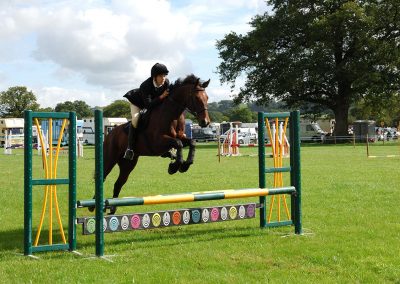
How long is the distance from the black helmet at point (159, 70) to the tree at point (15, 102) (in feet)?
340

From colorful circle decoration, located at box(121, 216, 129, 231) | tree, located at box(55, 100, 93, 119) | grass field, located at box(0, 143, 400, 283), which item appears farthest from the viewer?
tree, located at box(55, 100, 93, 119)

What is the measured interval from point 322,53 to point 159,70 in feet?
132

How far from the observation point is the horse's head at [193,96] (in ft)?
23.3

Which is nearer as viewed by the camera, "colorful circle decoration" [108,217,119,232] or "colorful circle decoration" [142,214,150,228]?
"colorful circle decoration" [108,217,119,232]

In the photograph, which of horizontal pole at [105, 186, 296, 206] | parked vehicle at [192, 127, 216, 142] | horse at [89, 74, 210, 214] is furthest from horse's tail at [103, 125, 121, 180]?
parked vehicle at [192, 127, 216, 142]

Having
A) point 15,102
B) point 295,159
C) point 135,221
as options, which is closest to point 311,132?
point 295,159

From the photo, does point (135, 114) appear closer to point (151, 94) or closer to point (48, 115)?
point (151, 94)

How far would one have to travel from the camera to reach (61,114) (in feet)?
20.3

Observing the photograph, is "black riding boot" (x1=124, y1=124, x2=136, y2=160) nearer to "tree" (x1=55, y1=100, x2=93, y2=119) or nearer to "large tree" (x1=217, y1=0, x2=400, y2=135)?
"large tree" (x1=217, y1=0, x2=400, y2=135)

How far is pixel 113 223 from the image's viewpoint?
634cm

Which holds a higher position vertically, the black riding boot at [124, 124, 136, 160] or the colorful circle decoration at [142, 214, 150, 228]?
the black riding boot at [124, 124, 136, 160]

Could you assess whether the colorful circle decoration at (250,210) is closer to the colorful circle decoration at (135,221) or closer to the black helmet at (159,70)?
the colorful circle decoration at (135,221)

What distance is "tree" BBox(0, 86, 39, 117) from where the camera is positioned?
106 metres

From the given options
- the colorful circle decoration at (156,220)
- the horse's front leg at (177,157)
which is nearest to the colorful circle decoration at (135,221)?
the colorful circle decoration at (156,220)
